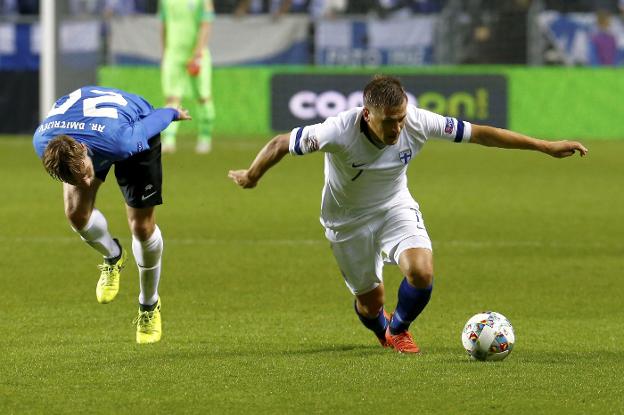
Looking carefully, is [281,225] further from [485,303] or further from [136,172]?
[136,172]

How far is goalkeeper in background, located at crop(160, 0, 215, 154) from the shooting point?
19.5 meters

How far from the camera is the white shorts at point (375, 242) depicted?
681cm

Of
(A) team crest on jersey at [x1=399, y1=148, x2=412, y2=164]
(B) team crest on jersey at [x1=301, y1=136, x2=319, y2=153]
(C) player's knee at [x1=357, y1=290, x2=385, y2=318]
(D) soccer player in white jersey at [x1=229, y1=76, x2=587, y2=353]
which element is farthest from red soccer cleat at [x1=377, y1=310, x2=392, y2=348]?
(B) team crest on jersey at [x1=301, y1=136, x2=319, y2=153]

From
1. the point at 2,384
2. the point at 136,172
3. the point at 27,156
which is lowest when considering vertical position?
the point at 27,156

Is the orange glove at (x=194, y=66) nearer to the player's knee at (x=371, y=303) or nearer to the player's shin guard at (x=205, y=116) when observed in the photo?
the player's shin guard at (x=205, y=116)

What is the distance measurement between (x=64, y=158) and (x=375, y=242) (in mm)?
1594

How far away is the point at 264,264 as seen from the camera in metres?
10.5

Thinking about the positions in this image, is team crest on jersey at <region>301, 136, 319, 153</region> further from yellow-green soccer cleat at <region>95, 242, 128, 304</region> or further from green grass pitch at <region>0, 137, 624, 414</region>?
yellow-green soccer cleat at <region>95, 242, 128, 304</region>

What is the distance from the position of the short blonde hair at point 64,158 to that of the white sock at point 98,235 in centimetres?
119

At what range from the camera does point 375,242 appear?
696cm

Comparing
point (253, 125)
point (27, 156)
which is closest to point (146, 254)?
point (27, 156)

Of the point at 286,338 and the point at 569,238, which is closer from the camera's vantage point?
the point at 286,338

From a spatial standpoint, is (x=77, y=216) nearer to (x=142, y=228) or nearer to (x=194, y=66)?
(x=142, y=228)

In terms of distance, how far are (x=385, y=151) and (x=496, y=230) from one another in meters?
6.11
